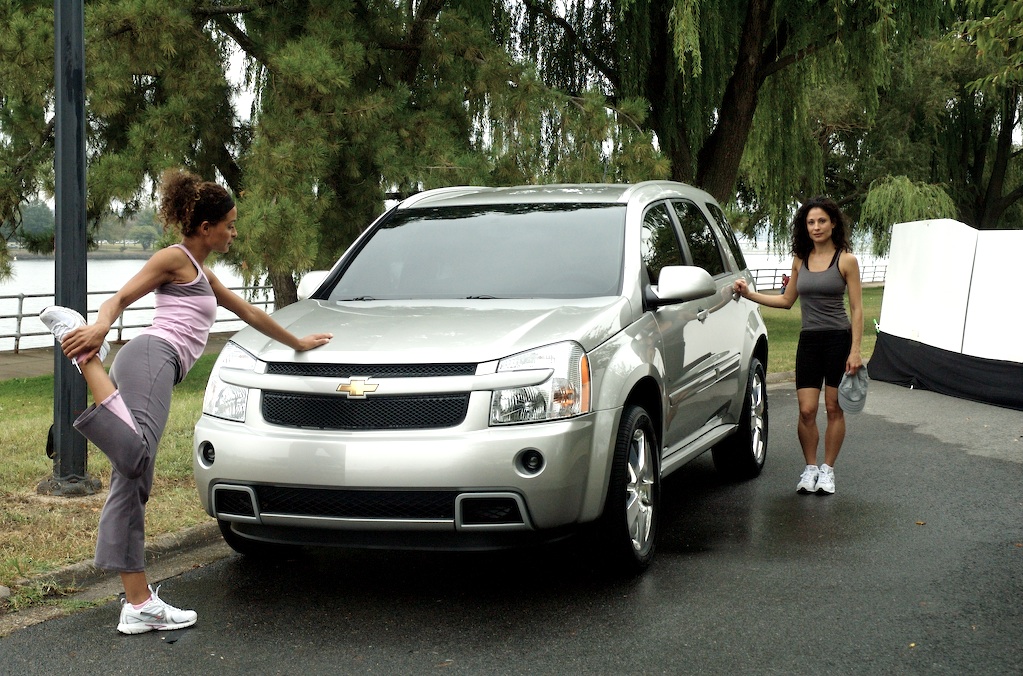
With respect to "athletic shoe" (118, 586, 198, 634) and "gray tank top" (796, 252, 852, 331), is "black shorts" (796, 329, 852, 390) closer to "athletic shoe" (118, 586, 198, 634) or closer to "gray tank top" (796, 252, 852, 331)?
"gray tank top" (796, 252, 852, 331)

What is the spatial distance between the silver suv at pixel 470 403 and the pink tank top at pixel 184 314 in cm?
40

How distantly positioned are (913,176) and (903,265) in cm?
1493

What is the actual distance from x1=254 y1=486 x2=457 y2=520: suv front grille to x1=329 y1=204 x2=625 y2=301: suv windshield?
55.4 inches

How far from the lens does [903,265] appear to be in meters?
14.1

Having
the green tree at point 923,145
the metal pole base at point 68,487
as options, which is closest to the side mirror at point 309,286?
the metal pole base at point 68,487

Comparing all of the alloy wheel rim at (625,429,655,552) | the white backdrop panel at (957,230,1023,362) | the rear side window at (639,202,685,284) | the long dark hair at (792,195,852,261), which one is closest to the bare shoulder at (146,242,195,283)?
the alloy wheel rim at (625,429,655,552)

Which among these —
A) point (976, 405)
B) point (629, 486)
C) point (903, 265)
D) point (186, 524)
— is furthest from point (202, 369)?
point (629, 486)

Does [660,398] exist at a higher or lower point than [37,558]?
higher

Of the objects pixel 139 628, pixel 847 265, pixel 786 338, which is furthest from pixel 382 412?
pixel 786 338

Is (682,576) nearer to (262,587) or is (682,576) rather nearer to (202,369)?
(262,587)

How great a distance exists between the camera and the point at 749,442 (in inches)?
308

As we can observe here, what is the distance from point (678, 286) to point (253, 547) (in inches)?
93.4

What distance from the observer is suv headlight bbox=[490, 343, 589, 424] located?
4855 mm

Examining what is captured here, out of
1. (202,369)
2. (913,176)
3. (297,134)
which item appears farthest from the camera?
(913,176)
